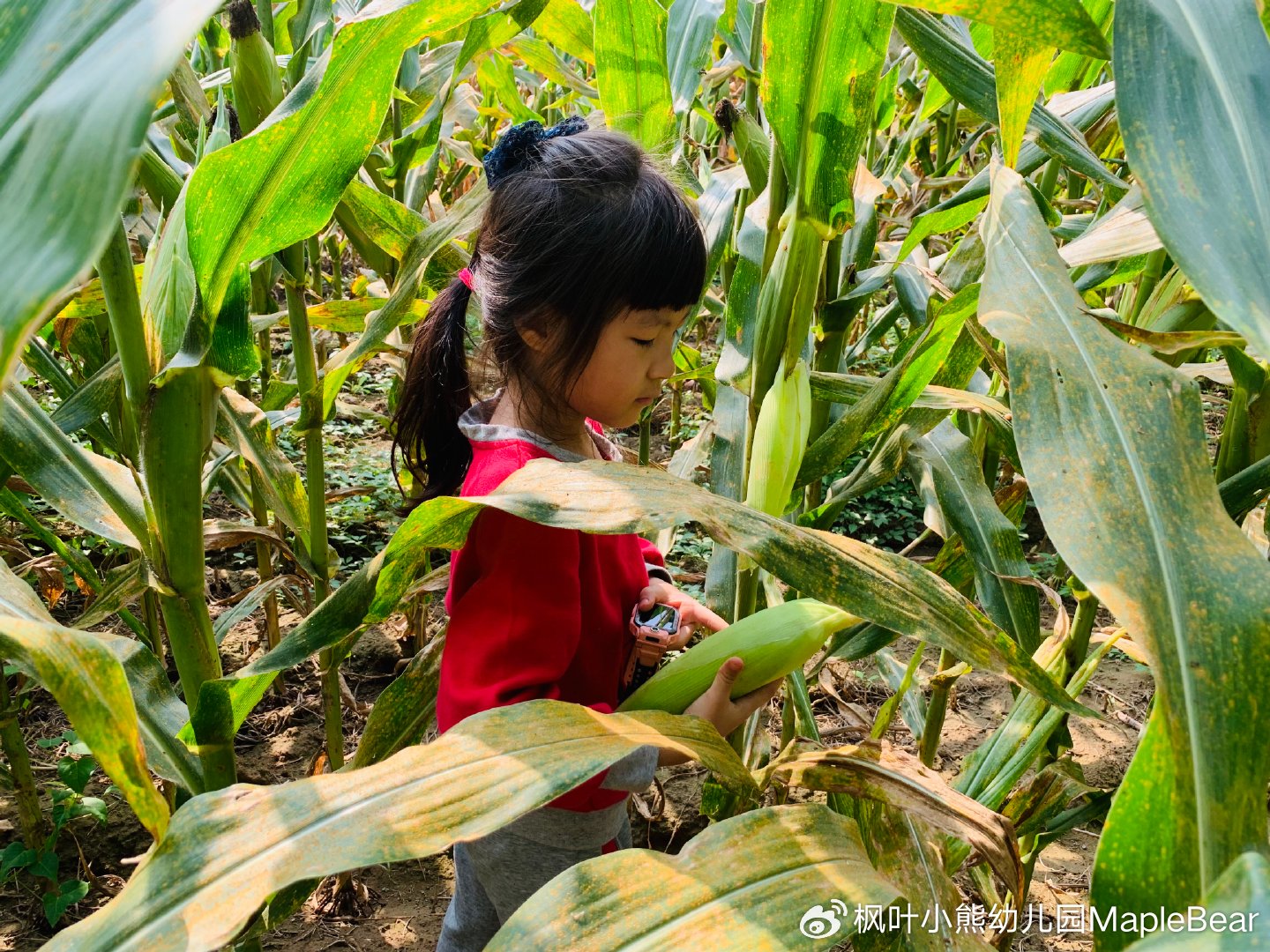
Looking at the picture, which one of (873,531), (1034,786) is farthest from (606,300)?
(873,531)

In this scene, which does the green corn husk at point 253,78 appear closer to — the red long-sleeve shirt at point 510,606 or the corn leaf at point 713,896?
the red long-sleeve shirt at point 510,606

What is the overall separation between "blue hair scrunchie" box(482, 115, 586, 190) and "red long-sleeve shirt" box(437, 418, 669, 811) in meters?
0.32

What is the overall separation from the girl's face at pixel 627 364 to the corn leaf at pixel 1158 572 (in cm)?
47

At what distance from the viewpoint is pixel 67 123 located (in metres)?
0.36

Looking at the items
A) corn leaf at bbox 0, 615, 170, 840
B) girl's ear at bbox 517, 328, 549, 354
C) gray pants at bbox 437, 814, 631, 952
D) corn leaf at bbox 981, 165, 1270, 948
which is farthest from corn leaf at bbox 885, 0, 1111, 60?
gray pants at bbox 437, 814, 631, 952

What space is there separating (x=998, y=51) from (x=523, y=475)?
443mm

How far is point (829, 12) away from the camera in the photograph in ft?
2.80

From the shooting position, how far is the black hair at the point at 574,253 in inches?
40.1

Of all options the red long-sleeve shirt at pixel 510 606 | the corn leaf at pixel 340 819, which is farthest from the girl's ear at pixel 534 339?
the corn leaf at pixel 340 819

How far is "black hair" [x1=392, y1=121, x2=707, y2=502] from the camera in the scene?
3.34ft

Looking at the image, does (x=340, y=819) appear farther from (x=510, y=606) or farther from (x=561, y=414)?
(x=561, y=414)

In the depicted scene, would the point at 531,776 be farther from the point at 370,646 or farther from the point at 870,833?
the point at 370,646

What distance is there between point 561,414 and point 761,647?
15.2 inches

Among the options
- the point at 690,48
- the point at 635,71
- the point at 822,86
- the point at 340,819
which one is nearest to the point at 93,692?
the point at 340,819
